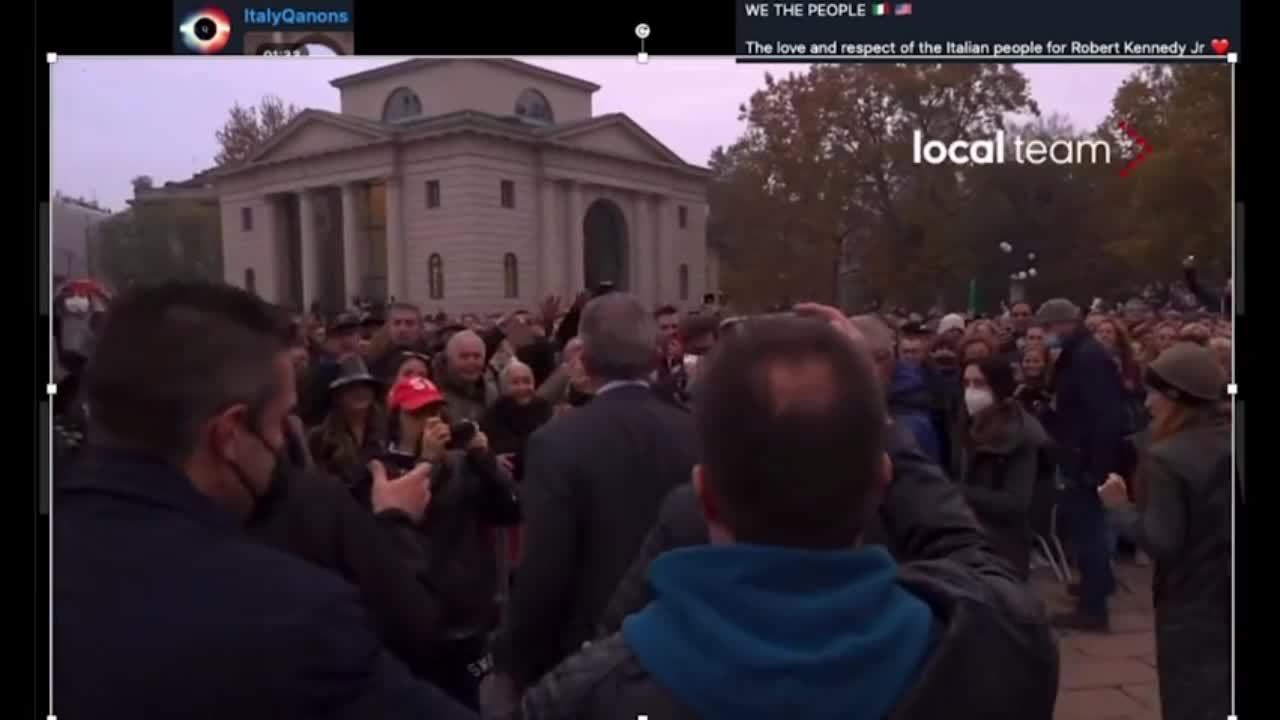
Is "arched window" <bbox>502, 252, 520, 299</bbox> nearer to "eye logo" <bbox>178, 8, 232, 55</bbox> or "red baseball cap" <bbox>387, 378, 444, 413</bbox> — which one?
"red baseball cap" <bbox>387, 378, 444, 413</bbox>

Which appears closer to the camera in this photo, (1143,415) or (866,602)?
(866,602)

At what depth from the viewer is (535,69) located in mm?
2672

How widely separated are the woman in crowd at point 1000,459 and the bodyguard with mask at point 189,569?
11.1 ft

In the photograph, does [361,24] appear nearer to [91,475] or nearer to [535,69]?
[535,69]

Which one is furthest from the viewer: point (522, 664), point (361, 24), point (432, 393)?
point (432, 393)

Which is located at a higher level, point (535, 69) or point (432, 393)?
point (535, 69)

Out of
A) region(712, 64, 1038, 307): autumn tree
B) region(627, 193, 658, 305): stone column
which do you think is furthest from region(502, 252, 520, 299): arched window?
region(712, 64, 1038, 307): autumn tree

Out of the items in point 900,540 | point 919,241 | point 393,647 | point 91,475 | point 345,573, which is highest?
point 919,241

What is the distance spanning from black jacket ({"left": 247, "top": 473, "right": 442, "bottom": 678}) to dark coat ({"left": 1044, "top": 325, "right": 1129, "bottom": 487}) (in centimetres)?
457

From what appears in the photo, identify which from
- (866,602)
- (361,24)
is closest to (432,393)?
(361,24)

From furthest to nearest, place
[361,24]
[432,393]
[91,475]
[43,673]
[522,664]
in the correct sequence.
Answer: [432,393]
[522,664]
[361,24]
[43,673]
[91,475]

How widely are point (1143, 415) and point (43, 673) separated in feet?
19.6

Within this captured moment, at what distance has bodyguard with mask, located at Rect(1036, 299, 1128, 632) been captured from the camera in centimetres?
557

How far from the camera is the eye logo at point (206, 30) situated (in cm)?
245
